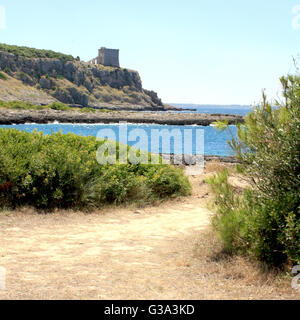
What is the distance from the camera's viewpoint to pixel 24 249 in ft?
21.3

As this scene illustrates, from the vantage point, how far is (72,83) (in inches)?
5935

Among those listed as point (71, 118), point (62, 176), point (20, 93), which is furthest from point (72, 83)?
point (62, 176)

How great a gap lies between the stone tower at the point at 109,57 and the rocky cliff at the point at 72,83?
7710mm

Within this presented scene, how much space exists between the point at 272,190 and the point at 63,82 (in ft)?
480

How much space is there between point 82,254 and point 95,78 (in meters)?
169

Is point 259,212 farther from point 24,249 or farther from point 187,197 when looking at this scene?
point 187,197

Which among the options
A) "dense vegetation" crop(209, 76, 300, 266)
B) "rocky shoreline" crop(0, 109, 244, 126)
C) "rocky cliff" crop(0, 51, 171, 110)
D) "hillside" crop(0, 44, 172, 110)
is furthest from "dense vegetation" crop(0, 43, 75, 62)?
"dense vegetation" crop(209, 76, 300, 266)

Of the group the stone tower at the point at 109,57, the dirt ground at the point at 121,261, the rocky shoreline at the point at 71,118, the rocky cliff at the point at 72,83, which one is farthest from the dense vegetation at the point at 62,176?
the stone tower at the point at 109,57

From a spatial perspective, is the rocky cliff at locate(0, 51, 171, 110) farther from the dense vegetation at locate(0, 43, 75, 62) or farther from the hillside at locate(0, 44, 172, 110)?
the dense vegetation at locate(0, 43, 75, 62)

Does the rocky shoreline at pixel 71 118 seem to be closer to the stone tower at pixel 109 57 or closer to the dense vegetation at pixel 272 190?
the dense vegetation at pixel 272 190

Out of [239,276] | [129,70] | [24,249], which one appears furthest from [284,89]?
[129,70]

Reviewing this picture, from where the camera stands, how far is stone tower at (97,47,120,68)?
18775 cm

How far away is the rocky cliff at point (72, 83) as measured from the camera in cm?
13188

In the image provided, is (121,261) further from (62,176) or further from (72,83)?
(72,83)
